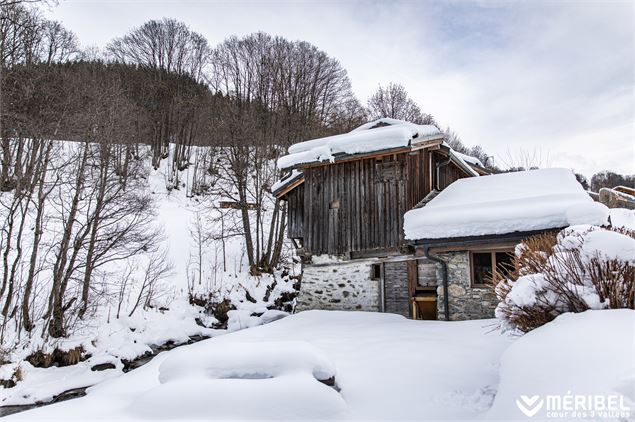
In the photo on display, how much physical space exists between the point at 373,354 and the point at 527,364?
338 cm

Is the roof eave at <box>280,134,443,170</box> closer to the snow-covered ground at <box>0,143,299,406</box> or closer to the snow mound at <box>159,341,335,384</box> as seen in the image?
the snow-covered ground at <box>0,143,299,406</box>

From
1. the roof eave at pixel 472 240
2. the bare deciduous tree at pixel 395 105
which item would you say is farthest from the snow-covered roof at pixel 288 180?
the bare deciduous tree at pixel 395 105

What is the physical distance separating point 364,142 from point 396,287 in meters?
4.40

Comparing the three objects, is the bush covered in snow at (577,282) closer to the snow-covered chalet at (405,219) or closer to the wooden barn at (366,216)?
the snow-covered chalet at (405,219)

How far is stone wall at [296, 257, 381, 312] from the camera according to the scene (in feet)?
39.2

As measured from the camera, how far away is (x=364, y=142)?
11.6 meters

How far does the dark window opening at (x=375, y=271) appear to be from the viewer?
1195 centimetres

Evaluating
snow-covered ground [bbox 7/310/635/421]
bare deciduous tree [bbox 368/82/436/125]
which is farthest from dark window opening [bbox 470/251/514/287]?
bare deciduous tree [bbox 368/82/436/125]

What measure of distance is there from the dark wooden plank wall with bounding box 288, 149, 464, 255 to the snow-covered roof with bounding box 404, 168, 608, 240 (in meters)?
0.76

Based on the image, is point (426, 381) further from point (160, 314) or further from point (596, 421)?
point (160, 314)

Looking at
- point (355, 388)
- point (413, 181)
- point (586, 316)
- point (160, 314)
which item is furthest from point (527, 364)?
point (160, 314)

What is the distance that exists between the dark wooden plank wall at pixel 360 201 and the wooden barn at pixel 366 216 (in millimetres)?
30

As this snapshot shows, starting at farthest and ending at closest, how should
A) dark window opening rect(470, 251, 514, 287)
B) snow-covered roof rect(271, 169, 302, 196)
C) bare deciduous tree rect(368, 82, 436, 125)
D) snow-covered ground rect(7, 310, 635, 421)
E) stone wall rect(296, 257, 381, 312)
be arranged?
1. bare deciduous tree rect(368, 82, 436, 125)
2. snow-covered roof rect(271, 169, 302, 196)
3. stone wall rect(296, 257, 381, 312)
4. dark window opening rect(470, 251, 514, 287)
5. snow-covered ground rect(7, 310, 635, 421)

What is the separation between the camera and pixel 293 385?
171 inches
